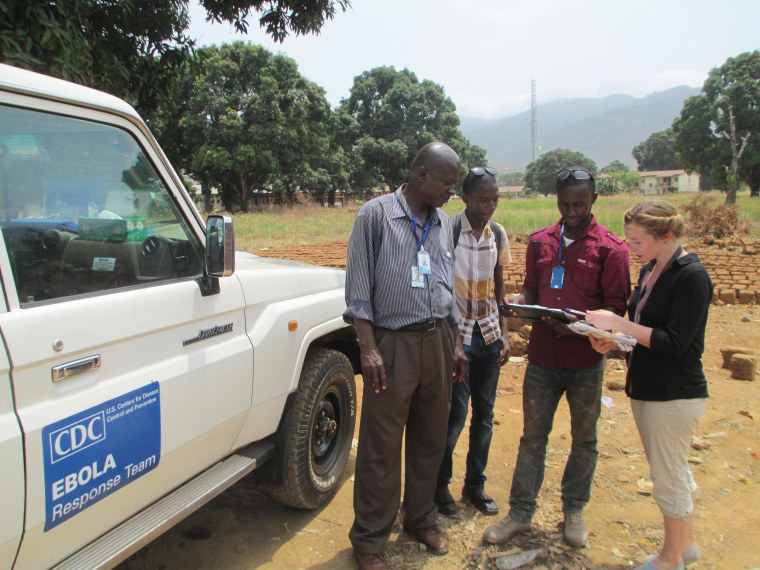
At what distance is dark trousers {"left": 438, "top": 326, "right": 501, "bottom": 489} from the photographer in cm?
304

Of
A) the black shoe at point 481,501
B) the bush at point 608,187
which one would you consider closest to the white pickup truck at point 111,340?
the black shoe at point 481,501

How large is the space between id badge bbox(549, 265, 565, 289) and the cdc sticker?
6.42ft

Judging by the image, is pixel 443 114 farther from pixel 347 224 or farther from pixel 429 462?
pixel 429 462

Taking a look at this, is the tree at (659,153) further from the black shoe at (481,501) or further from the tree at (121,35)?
the black shoe at (481,501)

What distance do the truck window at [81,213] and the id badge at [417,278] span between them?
956 mm

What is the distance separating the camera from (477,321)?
3.04 m

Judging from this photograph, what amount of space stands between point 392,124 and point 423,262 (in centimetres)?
4011

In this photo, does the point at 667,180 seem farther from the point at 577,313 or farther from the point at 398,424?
the point at 398,424

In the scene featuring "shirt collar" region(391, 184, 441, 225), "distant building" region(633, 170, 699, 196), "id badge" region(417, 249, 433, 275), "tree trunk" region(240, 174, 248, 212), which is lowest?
"id badge" region(417, 249, 433, 275)

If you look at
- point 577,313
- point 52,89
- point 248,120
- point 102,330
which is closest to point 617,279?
point 577,313

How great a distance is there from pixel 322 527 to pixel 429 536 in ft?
2.08

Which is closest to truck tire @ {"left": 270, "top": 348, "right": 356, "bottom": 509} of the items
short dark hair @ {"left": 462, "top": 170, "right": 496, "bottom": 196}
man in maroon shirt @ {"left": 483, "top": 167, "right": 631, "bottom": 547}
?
man in maroon shirt @ {"left": 483, "top": 167, "right": 631, "bottom": 547}

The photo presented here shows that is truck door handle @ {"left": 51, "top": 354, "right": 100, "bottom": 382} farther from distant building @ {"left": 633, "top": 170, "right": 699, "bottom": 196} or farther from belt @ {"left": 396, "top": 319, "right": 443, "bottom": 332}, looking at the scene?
distant building @ {"left": 633, "top": 170, "right": 699, "bottom": 196}

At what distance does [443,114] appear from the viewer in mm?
41688
